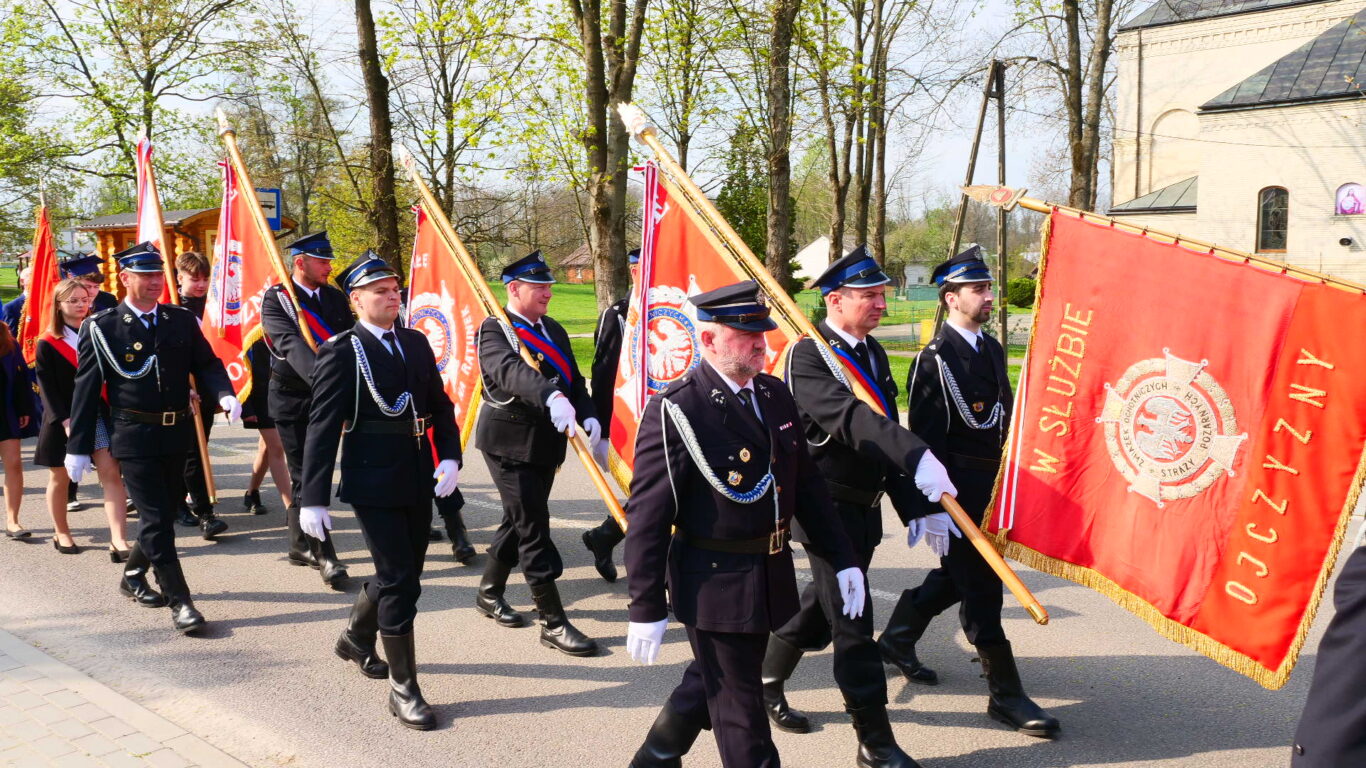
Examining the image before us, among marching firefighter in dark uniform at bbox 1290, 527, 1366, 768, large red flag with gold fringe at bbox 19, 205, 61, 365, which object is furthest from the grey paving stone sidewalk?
large red flag with gold fringe at bbox 19, 205, 61, 365

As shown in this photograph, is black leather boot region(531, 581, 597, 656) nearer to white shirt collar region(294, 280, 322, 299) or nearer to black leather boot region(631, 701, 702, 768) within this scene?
black leather boot region(631, 701, 702, 768)

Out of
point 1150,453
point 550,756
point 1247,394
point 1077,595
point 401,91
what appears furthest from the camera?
point 401,91

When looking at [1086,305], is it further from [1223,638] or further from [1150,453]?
[1223,638]

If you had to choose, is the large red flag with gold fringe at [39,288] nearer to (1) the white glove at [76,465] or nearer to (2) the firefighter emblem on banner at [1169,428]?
(1) the white glove at [76,465]

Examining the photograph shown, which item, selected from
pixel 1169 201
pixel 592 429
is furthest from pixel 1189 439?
pixel 1169 201

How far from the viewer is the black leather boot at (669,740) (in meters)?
3.77

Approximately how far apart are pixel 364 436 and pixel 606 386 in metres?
2.53

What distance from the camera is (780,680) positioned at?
479cm

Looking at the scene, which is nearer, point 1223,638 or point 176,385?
point 1223,638

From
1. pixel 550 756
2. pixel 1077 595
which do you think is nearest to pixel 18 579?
pixel 550 756

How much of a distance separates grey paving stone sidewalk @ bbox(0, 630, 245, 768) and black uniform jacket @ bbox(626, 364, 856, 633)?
6.93ft

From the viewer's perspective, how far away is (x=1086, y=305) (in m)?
4.46

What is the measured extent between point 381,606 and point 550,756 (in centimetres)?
103

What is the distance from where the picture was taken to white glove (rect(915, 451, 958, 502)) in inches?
165
